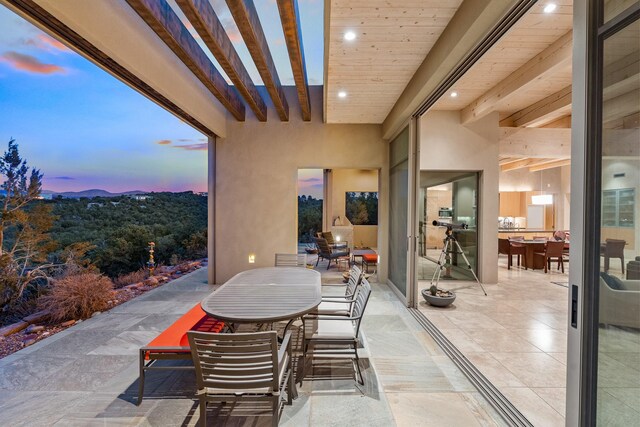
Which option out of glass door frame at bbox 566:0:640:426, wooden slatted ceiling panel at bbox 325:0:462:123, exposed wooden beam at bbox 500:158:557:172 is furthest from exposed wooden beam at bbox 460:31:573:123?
exposed wooden beam at bbox 500:158:557:172

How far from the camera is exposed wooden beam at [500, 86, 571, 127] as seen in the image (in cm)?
447

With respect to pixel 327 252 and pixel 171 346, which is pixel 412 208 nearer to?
pixel 327 252

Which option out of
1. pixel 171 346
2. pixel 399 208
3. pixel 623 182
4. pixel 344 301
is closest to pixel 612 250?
pixel 623 182

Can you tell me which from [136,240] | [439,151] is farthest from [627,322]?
[136,240]

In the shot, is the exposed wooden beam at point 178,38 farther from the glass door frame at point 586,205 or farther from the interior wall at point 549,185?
the interior wall at point 549,185

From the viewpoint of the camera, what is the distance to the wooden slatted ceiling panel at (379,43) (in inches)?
89.5

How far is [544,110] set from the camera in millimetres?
4926

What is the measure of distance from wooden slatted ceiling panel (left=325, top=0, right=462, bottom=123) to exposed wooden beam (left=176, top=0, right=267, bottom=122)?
110 centimetres

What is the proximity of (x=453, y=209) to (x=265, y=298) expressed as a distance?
4.87 m

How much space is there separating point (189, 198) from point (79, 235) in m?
4.04

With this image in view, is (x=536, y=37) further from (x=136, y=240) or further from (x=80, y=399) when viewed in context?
(x=136, y=240)

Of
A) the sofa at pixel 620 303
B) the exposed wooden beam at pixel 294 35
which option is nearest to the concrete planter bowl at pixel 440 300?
the sofa at pixel 620 303

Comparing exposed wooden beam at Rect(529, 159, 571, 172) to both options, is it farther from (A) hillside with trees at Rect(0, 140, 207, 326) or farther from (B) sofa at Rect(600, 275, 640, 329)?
(A) hillside with trees at Rect(0, 140, 207, 326)

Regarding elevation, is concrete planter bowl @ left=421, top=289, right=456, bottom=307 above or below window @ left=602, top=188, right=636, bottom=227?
below
